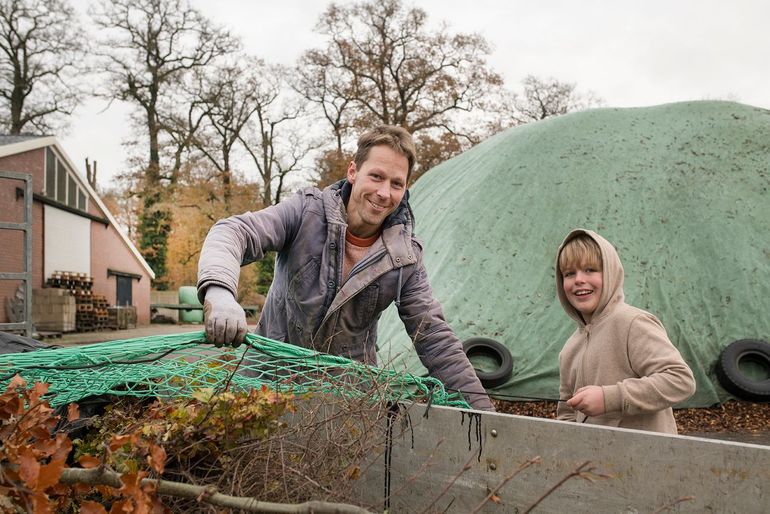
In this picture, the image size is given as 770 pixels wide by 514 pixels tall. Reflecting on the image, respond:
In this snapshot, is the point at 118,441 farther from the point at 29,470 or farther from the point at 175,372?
the point at 175,372

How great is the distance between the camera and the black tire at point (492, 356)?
19.3 ft

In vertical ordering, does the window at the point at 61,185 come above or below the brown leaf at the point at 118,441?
above

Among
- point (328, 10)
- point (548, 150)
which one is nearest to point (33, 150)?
point (328, 10)

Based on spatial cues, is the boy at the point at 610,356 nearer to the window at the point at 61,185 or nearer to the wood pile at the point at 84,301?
the wood pile at the point at 84,301

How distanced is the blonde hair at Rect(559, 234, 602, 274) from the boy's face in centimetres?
1

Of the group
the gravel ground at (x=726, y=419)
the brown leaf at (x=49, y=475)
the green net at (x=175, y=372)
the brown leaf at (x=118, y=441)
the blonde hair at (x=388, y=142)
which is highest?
the blonde hair at (x=388, y=142)

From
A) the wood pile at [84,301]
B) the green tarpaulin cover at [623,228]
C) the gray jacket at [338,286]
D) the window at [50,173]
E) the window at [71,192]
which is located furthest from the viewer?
the window at [71,192]

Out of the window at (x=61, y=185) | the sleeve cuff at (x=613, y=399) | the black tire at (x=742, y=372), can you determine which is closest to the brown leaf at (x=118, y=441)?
the sleeve cuff at (x=613, y=399)

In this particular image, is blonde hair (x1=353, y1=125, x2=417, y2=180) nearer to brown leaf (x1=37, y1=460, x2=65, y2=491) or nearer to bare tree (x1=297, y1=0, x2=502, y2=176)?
brown leaf (x1=37, y1=460, x2=65, y2=491)

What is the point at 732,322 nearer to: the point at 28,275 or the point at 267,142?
the point at 28,275

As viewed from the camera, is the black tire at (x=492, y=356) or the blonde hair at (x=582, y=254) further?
the black tire at (x=492, y=356)

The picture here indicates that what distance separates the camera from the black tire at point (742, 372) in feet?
18.1

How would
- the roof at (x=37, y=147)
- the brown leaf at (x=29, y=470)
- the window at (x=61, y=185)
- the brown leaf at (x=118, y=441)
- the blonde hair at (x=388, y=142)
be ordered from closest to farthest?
the brown leaf at (x=29, y=470) → the brown leaf at (x=118, y=441) → the blonde hair at (x=388, y=142) → the roof at (x=37, y=147) → the window at (x=61, y=185)

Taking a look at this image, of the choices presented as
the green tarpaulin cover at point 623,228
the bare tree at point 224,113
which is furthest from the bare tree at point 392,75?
the green tarpaulin cover at point 623,228
